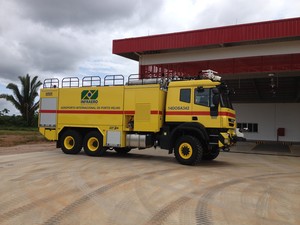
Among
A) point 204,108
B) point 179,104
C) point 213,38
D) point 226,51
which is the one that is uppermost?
point 213,38

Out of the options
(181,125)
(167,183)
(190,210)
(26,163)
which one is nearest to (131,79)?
(181,125)

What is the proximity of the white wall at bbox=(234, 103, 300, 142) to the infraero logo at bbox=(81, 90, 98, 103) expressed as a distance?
20107 millimetres

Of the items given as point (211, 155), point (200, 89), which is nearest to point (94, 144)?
point (211, 155)

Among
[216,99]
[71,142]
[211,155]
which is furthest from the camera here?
[71,142]

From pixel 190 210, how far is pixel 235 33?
12.9 meters

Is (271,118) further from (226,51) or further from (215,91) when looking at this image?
(215,91)

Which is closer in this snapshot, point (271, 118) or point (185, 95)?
point (185, 95)

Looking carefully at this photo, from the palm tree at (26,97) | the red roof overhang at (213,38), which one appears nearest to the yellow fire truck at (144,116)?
the red roof overhang at (213,38)

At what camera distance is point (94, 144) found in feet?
47.8

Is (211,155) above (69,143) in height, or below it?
below

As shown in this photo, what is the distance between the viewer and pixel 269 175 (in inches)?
420

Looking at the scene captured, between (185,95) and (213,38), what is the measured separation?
6357 millimetres

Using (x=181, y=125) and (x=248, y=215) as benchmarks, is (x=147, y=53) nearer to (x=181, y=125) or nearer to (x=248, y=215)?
(x=181, y=125)

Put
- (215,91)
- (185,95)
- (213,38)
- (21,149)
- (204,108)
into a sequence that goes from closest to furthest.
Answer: (215,91) < (204,108) < (185,95) < (213,38) < (21,149)
